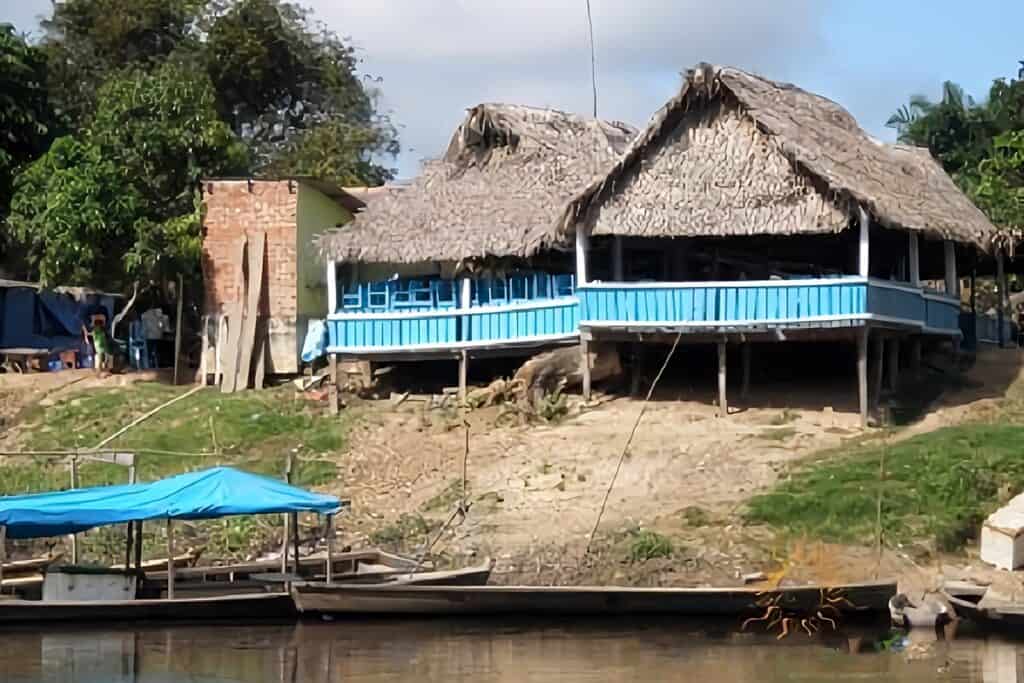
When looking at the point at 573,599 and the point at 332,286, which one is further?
the point at 332,286

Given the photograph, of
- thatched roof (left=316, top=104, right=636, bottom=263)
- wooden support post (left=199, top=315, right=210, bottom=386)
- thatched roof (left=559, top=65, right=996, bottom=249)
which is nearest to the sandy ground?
thatched roof (left=316, top=104, right=636, bottom=263)

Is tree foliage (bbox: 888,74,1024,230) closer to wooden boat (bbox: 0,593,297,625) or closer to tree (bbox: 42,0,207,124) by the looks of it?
tree (bbox: 42,0,207,124)

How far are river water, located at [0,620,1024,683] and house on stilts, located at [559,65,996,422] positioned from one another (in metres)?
6.94

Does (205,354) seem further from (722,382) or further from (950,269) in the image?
(950,269)

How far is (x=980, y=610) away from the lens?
1805 cm

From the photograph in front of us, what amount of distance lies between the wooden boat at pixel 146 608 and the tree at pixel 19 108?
15.4 metres

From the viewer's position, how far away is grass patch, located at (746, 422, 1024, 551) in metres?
20.6

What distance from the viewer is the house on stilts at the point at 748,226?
2450 cm

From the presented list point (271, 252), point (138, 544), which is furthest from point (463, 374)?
point (138, 544)

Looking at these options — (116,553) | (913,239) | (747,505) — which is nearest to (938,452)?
(747,505)

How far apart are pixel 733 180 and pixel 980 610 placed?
880 centimetres

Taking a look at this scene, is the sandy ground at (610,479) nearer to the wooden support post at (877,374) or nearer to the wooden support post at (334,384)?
the wooden support post at (877,374)

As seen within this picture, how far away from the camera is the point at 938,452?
2228 centimetres

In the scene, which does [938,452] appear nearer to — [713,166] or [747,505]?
[747,505]
